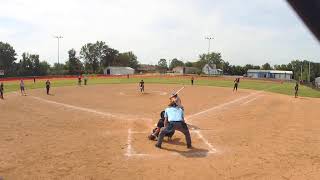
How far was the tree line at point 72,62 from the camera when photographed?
338 ft

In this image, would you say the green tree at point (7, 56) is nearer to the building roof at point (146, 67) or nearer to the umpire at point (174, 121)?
the building roof at point (146, 67)

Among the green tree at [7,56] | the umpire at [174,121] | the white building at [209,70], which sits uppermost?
the green tree at [7,56]

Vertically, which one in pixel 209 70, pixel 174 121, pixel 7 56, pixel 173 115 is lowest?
pixel 174 121

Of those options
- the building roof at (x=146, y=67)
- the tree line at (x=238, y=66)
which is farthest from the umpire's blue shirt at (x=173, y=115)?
the building roof at (x=146, y=67)

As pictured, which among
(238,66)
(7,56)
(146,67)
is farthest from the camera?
(146,67)

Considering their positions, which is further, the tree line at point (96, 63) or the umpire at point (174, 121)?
the tree line at point (96, 63)

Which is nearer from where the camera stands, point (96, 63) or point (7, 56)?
point (7, 56)

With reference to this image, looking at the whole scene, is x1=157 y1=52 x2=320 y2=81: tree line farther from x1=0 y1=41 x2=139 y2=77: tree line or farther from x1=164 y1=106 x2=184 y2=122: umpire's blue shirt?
x1=164 y1=106 x2=184 y2=122: umpire's blue shirt

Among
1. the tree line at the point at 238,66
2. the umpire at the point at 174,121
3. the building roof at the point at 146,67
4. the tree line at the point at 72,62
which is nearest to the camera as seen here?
the umpire at the point at 174,121

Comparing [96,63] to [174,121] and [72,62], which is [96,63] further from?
[174,121]

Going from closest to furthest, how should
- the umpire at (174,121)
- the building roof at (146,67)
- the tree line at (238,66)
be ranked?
1. the umpire at (174,121)
2. the tree line at (238,66)
3. the building roof at (146,67)

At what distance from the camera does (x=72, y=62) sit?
400 feet

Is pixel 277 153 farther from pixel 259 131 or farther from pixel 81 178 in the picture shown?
pixel 81 178

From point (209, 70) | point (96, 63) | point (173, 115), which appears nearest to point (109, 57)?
point (96, 63)
